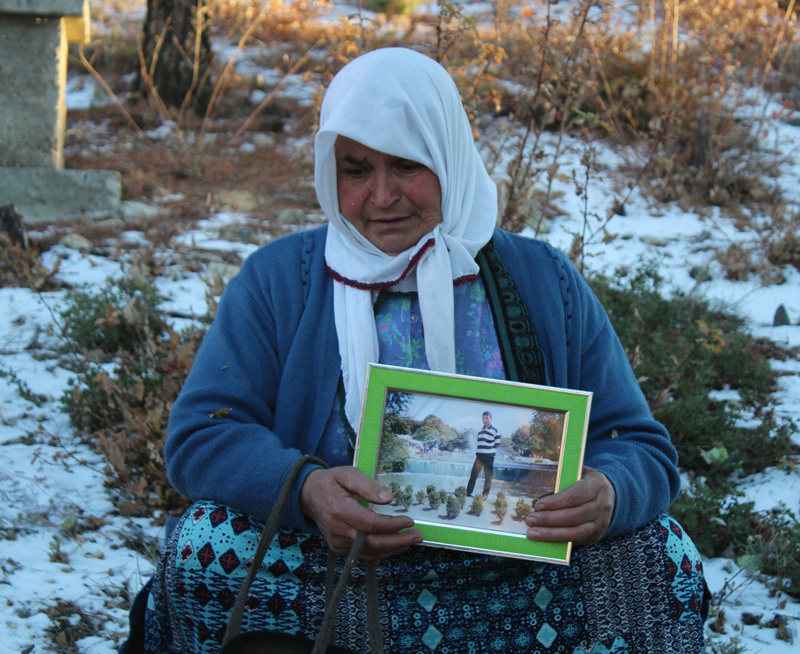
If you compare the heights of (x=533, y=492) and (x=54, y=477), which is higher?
(x=533, y=492)

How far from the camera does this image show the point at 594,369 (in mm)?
2080

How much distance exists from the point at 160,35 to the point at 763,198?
5.07 metres

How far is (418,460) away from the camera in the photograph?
1730 millimetres

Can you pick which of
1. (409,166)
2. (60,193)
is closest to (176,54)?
(60,193)

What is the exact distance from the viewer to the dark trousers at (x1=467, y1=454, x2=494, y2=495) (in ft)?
5.65

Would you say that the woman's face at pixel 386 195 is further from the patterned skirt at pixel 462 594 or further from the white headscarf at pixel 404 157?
the patterned skirt at pixel 462 594

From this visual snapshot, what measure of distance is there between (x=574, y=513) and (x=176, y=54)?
21.1 feet

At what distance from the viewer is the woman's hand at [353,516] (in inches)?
64.9

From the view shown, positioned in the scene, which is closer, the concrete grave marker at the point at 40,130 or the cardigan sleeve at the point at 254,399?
the cardigan sleeve at the point at 254,399

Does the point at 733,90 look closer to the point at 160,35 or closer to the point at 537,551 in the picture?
the point at 160,35

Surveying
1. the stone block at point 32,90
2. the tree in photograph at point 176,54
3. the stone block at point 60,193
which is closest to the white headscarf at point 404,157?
the stone block at point 60,193

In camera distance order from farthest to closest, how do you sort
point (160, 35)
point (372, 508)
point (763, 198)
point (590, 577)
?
point (160, 35) < point (763, 198) < point (590, 577) < point (372, 508)

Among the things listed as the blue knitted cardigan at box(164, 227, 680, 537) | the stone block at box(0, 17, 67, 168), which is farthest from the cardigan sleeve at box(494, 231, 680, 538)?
the stone block at box(0, 17, 67, 168)

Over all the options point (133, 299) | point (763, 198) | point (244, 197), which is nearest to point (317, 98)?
point (133, 299)
